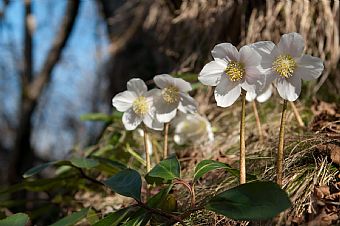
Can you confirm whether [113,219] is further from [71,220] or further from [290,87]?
[290,87]

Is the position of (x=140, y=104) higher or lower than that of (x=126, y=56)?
higher

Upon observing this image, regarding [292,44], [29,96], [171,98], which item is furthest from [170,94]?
[29,96]

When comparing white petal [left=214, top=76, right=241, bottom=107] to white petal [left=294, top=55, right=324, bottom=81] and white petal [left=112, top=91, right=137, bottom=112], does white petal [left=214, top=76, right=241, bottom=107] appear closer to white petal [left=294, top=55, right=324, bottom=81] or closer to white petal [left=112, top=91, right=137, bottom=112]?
white petal [left=294, top=55, right=324, bottom=81]

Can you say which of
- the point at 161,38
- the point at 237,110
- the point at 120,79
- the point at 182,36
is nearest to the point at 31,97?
the point at 120,79

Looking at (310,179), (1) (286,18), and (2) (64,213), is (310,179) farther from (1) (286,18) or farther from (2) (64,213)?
(1) (286,18)

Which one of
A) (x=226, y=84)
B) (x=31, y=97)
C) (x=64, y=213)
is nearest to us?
(x=226, y=84)

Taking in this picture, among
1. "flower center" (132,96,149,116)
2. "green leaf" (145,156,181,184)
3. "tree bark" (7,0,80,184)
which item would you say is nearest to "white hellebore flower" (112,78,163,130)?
"flower center" (132,96,149,116)

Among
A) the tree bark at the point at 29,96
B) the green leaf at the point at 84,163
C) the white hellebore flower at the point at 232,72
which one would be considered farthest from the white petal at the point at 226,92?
the tree bark at the point at 29,96
